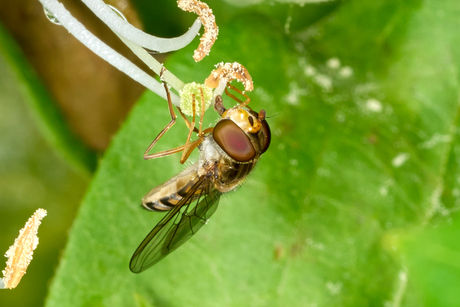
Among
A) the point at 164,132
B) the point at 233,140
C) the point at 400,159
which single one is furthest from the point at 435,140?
the point at 164,132

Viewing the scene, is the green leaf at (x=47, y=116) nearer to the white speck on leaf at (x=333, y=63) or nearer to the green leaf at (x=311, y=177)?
the green leaf at (x=311, y=177)

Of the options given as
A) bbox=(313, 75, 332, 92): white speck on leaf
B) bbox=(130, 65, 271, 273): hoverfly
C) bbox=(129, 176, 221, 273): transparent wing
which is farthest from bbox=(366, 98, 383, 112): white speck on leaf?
bbox=(129, 176, 221, 273): transparent wing

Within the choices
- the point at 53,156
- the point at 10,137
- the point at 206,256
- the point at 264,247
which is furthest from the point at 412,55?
the point at 10,137

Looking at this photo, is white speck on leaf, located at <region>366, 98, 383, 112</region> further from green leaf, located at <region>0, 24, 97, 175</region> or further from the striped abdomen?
green leaf, located at <region>0, 24, 97, 175</region>

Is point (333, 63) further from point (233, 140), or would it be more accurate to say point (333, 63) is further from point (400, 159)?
point (233, 140)

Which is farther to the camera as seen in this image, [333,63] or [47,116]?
[47,116]

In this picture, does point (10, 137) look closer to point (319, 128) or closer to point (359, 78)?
Result: point (319, 128)
